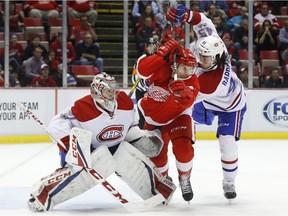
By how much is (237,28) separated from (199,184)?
12.1 feet

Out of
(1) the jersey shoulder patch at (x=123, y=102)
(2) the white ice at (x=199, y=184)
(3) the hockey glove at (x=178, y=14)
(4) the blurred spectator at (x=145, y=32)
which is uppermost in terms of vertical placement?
(3) the hockey glove at (x=178, y=14)

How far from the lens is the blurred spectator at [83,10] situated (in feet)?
28.5

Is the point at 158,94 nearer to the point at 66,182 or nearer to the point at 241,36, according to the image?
the point at 66,182

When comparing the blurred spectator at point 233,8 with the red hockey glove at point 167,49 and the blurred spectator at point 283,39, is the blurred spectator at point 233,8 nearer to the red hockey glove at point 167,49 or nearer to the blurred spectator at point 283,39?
the blurred spectator at point 283,39

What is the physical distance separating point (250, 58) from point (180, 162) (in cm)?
425

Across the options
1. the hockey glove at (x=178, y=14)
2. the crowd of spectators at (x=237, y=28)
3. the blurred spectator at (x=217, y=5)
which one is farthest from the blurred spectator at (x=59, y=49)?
the hockey glove at (x=178, y=14)

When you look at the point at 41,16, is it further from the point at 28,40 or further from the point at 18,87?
the point at 18,87

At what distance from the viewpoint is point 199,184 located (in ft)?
17.4

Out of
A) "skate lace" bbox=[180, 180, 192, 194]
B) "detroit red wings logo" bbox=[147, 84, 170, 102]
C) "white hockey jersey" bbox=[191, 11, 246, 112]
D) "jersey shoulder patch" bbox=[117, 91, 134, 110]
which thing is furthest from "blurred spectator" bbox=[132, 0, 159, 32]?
"skate lace" bbox=[180, 180, 192, 194]

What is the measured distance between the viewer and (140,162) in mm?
4301

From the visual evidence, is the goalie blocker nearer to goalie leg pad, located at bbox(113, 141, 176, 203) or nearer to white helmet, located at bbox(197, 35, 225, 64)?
goalie leg pad, located at bbox(113, 141, 176, 203)

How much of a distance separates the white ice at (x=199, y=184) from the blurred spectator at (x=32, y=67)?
2.35ft

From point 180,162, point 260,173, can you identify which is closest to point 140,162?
point 180,162

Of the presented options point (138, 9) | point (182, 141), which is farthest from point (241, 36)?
point (182, 141)
